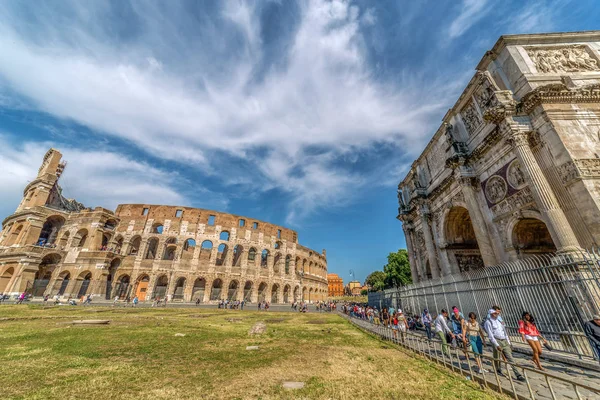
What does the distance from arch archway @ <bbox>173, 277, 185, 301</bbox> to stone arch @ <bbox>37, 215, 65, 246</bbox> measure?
16.2m

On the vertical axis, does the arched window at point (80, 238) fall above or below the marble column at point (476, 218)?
above

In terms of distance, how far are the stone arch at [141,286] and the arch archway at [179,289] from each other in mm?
3253

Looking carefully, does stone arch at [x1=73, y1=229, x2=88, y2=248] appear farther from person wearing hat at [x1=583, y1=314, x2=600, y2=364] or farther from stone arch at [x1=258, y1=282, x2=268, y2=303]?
person wearing hat at [x1=583, y1=314, x2=600, y2=364]

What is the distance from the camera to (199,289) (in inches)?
1227

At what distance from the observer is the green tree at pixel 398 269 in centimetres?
3609

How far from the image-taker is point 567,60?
35.7 feet

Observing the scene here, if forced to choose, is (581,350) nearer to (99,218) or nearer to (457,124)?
(457,124)

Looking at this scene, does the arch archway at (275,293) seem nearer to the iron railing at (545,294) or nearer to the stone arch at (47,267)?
the stone arch at (47,267)

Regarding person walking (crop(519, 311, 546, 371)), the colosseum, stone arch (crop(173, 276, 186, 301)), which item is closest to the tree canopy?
the colosseum

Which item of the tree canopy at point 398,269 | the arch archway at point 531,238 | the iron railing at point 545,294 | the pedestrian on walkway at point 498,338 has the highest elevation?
the tree canopy at point 398,269

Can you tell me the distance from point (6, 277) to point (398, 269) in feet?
157

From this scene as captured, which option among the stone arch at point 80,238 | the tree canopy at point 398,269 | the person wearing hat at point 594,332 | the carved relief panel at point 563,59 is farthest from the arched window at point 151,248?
the carved relief panel at point 563,59

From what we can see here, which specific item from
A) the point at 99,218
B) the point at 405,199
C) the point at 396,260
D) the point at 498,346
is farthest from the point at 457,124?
the point at 99,218

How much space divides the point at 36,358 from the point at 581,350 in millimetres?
12707
